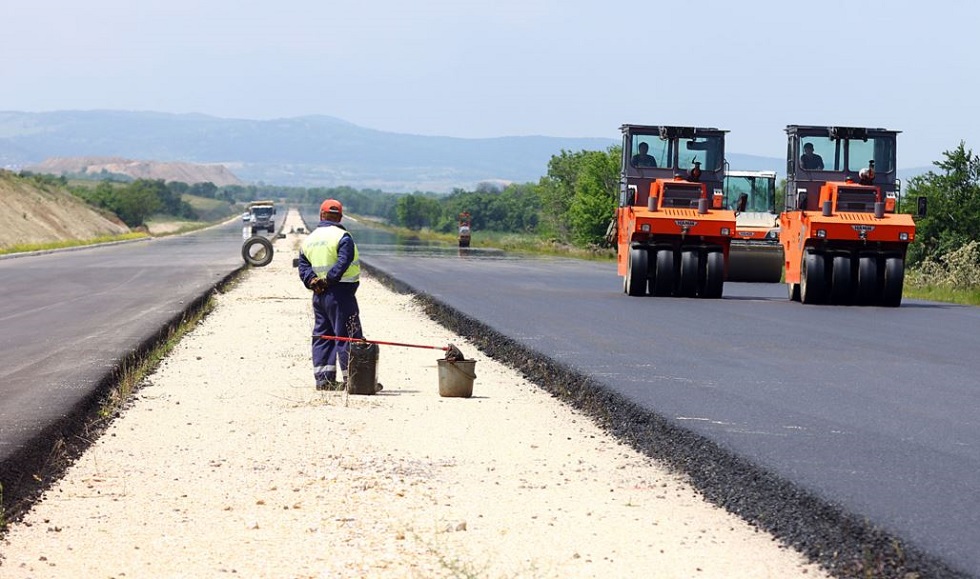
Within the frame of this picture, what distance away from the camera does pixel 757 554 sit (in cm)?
720

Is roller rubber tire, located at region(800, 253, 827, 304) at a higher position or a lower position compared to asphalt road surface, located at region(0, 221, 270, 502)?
higher

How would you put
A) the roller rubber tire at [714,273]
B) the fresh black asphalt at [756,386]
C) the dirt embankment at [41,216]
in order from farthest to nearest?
the dirt embankment at [41,216], the roller rubber tire at [714,273], the fresh black asphalt at [756,386]

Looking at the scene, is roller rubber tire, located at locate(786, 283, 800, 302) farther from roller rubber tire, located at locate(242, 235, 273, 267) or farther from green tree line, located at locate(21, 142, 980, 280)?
roller rubber tire, located at locate(242, 235, 273, 267)

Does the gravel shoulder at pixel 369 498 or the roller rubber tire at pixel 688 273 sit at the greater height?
the roller rubber tire at pixel 688 273

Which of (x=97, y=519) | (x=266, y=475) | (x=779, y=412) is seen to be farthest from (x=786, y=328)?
(x=97, y=519)

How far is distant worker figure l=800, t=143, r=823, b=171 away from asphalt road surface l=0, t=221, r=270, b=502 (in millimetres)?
12081

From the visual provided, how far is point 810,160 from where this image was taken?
89.1 ft

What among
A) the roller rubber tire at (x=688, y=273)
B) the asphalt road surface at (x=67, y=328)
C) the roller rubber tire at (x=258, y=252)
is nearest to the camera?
the asphalt road surface at (x=67, y=328)

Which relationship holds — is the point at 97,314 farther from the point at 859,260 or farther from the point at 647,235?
the point at 859,260

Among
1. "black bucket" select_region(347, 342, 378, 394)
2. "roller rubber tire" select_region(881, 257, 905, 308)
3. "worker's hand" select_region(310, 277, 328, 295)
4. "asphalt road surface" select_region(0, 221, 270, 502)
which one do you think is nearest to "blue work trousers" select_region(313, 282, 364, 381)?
"worker's hand" select_region(310, 277, 328, 295)

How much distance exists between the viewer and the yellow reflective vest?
13.6 meters

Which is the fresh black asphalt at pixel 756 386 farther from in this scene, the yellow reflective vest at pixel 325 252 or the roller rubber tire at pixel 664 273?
the yellow reflective vest at pixel 325 252

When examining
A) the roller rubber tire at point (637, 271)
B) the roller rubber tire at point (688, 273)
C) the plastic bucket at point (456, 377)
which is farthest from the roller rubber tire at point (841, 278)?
the plastic bucket at point (456, 377)

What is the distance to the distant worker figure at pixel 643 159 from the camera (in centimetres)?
2808
